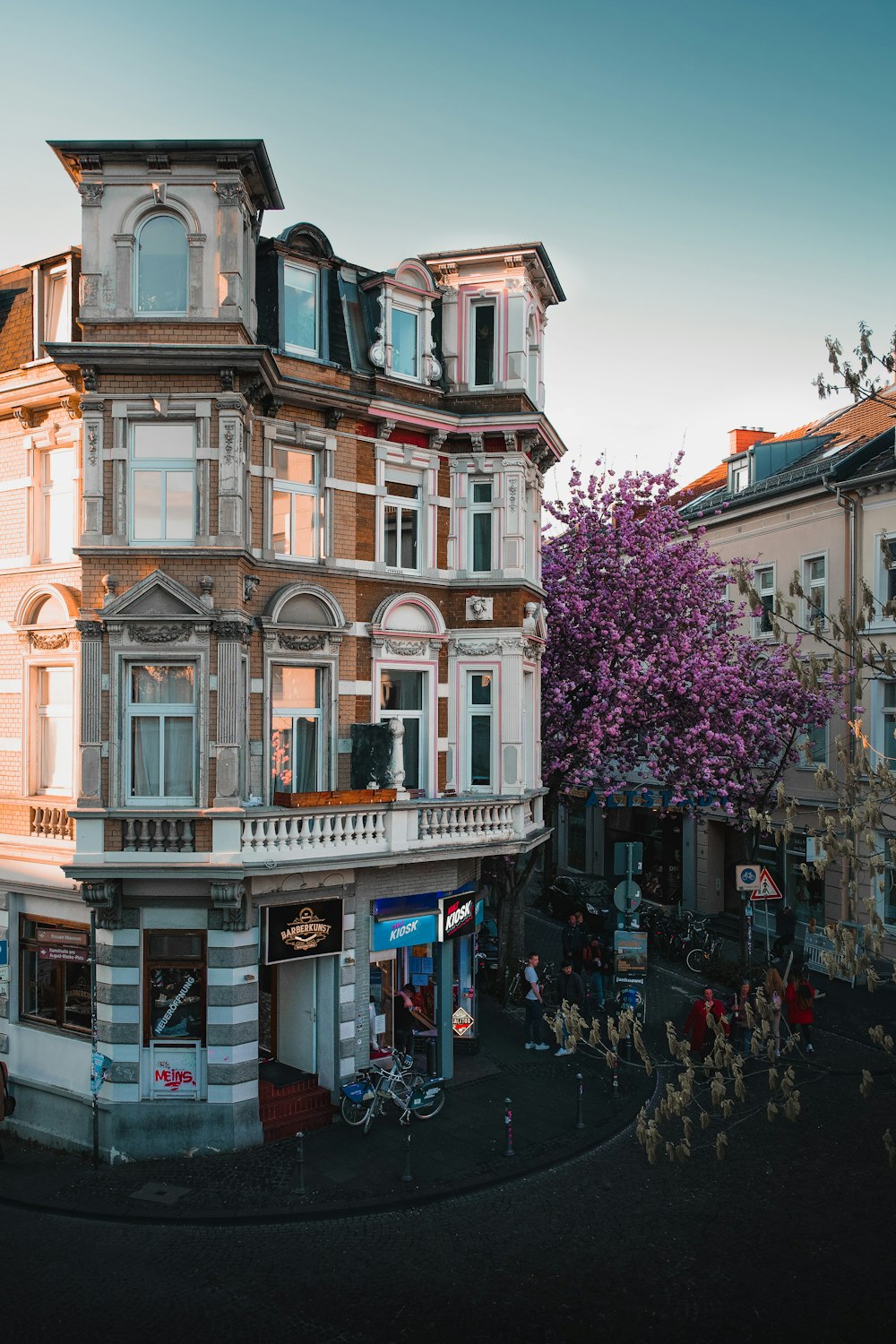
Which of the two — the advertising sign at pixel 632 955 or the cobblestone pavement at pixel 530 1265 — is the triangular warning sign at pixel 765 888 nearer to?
the advertising sign at pixel 632 955

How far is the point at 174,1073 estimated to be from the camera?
1630 cm

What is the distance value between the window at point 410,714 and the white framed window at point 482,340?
20.1 ft

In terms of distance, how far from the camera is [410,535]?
789 inches

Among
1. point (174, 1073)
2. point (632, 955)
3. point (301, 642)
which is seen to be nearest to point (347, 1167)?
point (174, 1073)

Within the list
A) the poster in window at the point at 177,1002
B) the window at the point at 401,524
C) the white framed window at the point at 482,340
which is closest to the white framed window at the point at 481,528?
the window at the point at 401,524

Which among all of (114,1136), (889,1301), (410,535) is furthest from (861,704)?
(114,1136)

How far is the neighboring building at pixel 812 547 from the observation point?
28.6 m

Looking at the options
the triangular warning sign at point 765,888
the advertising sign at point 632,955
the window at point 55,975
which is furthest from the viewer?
the triangular warning sign at point 765,888

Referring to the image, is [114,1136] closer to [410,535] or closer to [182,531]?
[182,531]

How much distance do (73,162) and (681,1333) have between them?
18.8 metres

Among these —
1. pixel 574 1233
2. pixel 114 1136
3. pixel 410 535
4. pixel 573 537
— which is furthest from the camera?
pixel 573 537

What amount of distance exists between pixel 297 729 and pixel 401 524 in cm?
460

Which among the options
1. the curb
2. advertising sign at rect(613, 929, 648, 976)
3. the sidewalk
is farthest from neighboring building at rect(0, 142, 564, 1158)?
advertising sign at rect(613, 929, 648, 976)

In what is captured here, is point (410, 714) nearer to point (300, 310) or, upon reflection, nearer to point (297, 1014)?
point (297, 1014)
